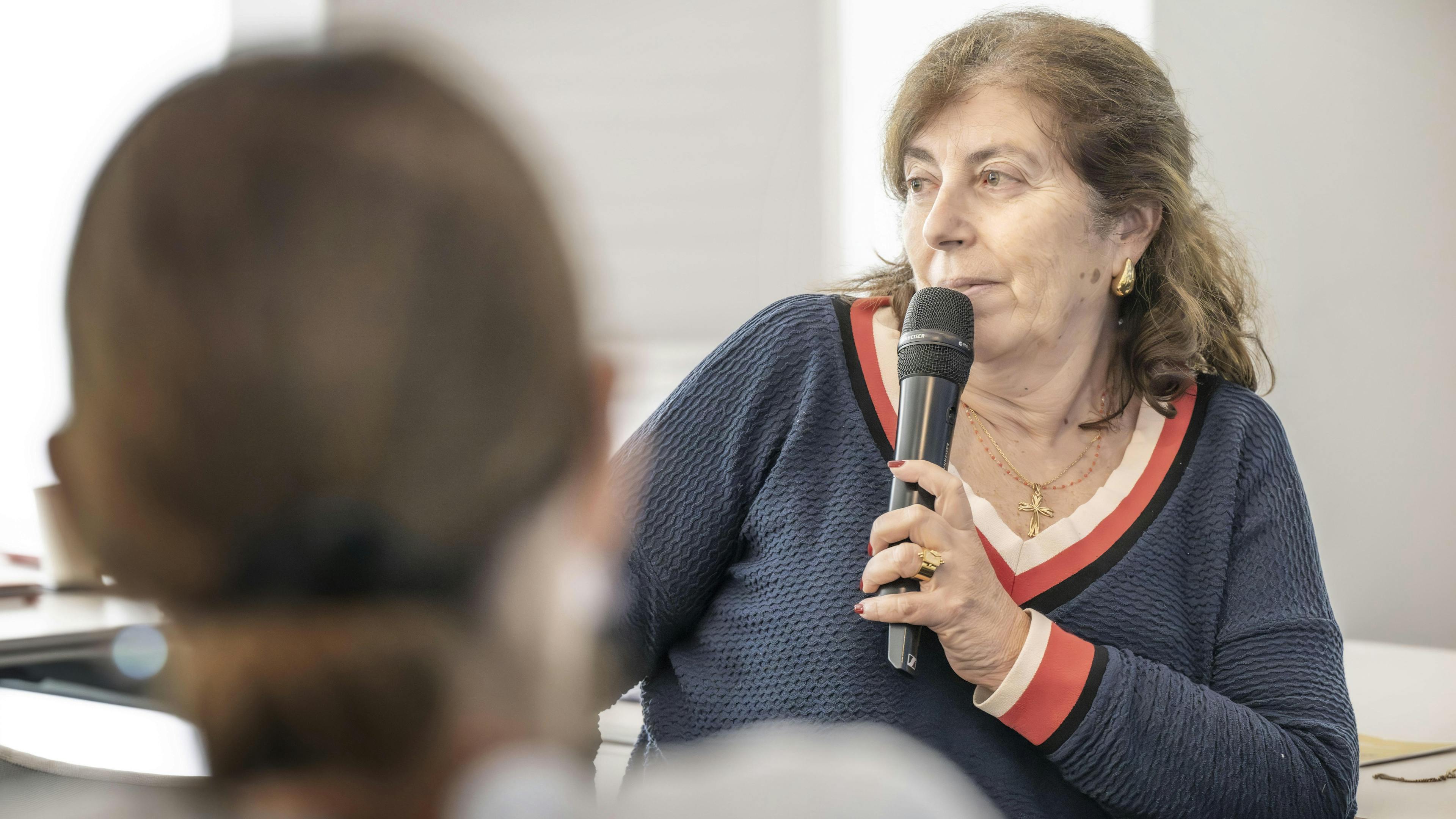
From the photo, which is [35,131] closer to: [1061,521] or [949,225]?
[949,225]

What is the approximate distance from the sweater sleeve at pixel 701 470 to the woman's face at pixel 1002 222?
191 millimetres

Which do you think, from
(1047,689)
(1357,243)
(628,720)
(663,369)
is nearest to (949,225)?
(1047,689)

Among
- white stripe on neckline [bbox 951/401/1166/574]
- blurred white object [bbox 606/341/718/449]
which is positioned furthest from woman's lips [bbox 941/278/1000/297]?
blurred white object [bbox 606/341/718/449]

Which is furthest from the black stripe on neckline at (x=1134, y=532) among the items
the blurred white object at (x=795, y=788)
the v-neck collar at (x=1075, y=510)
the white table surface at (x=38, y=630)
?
the white table surface at (x=38, y=630)

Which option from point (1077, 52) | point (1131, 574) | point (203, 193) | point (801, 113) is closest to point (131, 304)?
point (203, 193)

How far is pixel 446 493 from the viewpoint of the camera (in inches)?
16.7

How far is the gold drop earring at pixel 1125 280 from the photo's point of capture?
1.55 metres

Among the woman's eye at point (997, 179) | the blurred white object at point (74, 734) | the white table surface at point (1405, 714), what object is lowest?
the white table surface at point (1405, 714)

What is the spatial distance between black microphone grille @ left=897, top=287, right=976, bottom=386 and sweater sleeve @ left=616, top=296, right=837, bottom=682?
0.20 metres

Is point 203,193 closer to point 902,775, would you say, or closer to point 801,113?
point 902,775

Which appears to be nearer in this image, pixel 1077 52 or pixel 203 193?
pixel 203 193

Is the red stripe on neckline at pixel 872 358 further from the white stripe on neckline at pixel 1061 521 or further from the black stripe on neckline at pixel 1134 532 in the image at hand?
the black stripe on neckline at pixel 1134 532

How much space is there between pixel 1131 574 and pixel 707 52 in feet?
7.55

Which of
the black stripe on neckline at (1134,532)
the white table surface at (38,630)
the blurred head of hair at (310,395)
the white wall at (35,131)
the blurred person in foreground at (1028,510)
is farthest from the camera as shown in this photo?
the white wall at (35,131)
